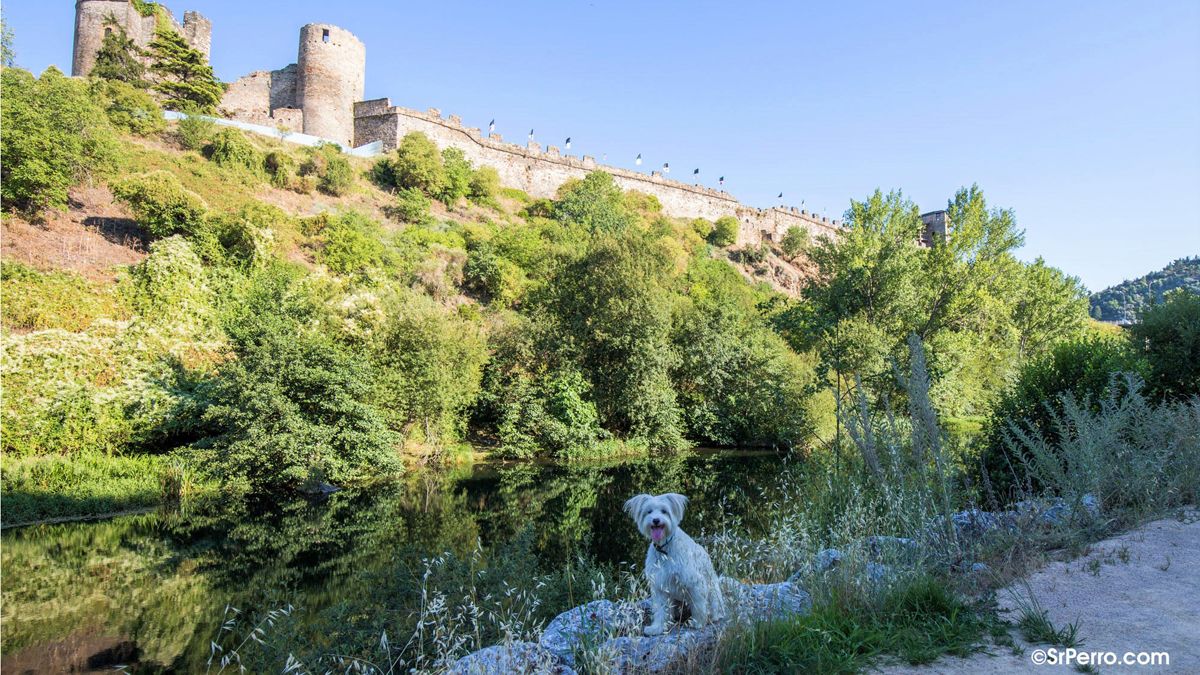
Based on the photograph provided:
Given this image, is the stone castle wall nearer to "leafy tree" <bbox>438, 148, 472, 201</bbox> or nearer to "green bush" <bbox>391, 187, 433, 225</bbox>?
"leafy tree" <bbox>438, 148, 472, 201</bbox>

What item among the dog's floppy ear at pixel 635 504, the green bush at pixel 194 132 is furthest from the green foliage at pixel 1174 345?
the green bush at pixel 194 132

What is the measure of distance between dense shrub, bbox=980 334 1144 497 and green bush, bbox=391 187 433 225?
3011cm

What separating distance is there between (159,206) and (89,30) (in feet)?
74.4

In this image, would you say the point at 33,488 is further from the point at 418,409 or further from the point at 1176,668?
the point at 1176,668

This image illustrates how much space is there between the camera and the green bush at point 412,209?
1372 inches

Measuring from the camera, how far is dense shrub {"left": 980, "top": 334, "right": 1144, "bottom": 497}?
9.44 metres

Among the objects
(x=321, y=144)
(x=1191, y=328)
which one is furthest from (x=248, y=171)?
(x=1191, y=328)

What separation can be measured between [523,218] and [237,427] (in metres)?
30.6

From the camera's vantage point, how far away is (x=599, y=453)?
2181cm

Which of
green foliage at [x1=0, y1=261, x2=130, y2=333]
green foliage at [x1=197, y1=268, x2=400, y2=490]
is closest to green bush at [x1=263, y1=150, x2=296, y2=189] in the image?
green foliage at [x1=0, y1=261, x2=130, y2=333]

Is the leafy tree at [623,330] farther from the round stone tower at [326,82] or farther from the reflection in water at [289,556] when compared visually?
the round stone tower at [326,82]

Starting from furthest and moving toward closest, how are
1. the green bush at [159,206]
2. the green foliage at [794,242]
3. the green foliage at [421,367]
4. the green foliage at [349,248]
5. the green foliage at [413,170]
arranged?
the green foliage at [794,242] < the green foliage at [413,170] < the green foliage at [349,248] < the green bush at [159,206] < the green foliage at [421,367]

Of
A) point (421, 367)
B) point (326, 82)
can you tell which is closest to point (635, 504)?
point (421, 367)

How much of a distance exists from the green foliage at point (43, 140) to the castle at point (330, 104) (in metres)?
15.8
